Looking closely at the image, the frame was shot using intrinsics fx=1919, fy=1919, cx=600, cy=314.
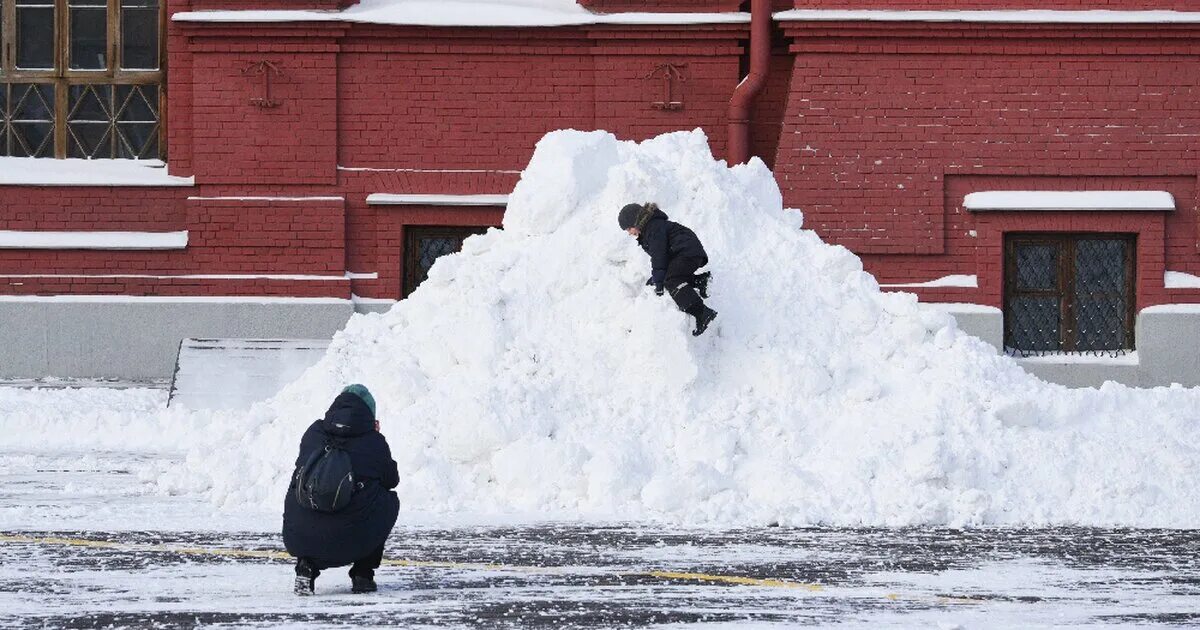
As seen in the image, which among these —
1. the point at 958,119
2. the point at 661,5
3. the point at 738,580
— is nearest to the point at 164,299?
the point at 661,5

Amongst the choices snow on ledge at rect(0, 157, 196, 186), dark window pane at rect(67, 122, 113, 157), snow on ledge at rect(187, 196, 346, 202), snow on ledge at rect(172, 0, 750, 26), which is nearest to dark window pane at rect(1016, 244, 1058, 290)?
snow on ledge at rect(172, 0, 750, 26)

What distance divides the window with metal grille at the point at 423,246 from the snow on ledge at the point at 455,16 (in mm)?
2003

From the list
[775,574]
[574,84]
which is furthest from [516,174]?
[775,574]

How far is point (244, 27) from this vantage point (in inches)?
717

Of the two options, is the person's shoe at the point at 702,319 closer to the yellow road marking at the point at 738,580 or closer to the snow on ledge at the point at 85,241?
the yellow road marking at the point at 738,580

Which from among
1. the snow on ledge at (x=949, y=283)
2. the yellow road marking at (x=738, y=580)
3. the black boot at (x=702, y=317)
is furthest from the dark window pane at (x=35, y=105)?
the yellow road marking at (x=738, y=580)

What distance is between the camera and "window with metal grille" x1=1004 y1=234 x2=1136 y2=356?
1838 cm

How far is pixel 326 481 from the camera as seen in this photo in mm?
8406

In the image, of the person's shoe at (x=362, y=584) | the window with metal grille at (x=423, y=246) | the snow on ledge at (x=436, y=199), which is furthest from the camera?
the window with metal grille at (x=423, y=246)

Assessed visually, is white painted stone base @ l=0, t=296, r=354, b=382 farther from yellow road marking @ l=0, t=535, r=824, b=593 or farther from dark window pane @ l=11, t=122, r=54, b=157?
yellow road marking @ l=0, t=535, r=824, b=593

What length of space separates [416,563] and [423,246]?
9.46 meters

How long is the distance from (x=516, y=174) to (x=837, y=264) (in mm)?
5545

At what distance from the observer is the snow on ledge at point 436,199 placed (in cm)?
1836

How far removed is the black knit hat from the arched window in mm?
7952
